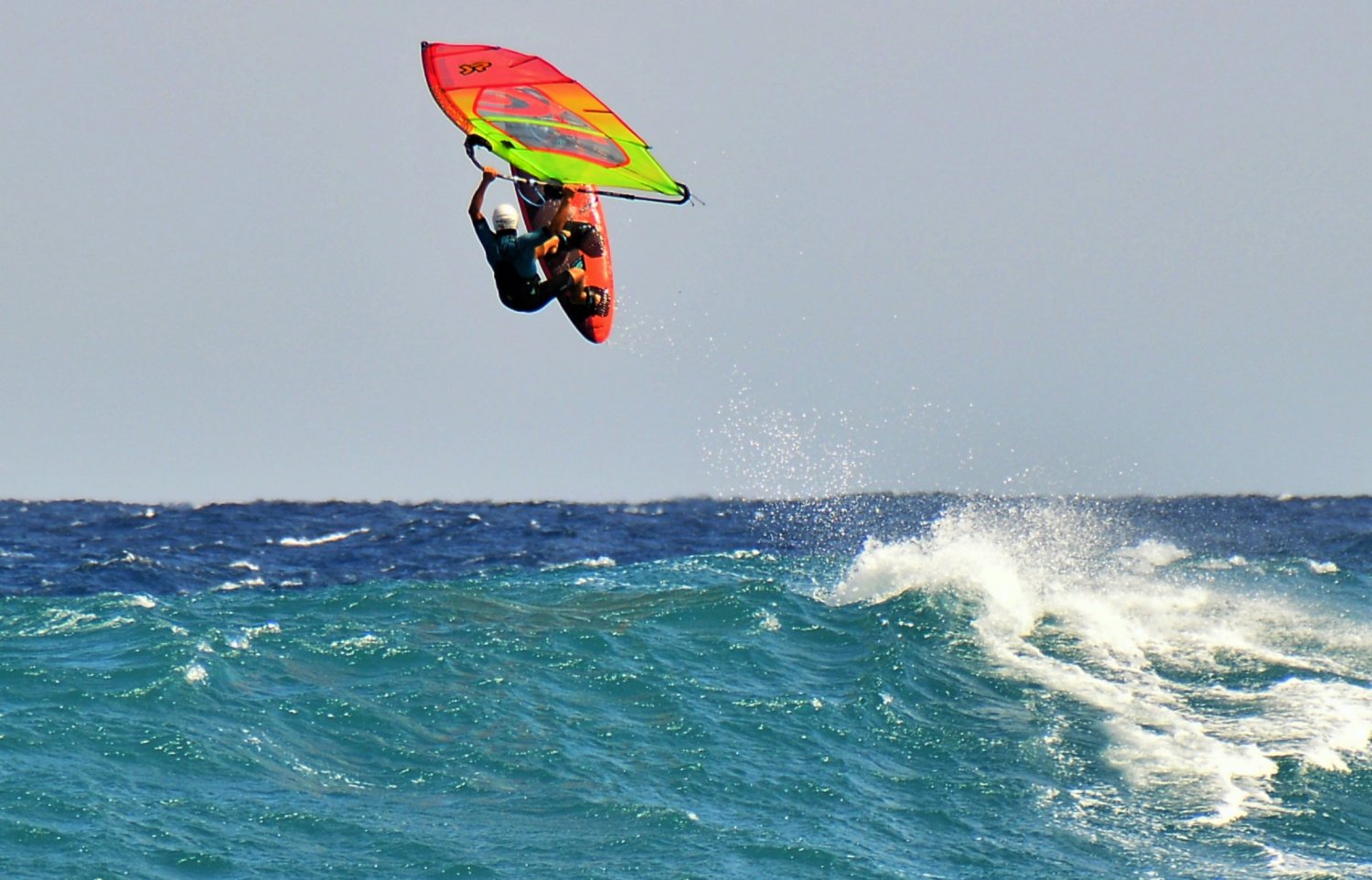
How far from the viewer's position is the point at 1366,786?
18922 millimetres

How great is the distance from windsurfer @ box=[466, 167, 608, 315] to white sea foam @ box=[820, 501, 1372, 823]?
33.9 feet

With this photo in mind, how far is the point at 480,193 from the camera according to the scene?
1593cm

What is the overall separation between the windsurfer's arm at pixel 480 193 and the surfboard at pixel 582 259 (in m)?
0.71

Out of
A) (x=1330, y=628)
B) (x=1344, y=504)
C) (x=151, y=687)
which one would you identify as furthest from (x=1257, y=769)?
(x=1344, y=504)

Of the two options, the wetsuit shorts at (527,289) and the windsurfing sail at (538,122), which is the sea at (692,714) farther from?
the windsurfing sail at (538,122)

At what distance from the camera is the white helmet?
53.1 ft

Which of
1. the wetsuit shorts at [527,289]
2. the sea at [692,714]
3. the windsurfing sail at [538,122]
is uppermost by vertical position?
the windsurfing sail at [538,122]

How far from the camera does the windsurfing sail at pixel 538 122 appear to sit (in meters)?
16.5

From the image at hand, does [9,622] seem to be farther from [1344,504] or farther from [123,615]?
[1344,504]

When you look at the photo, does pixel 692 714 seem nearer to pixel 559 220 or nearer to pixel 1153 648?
pixel 559 220

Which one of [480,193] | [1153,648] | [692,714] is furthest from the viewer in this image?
[1153,648]

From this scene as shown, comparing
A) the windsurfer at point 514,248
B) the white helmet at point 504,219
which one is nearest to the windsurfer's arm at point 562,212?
the windsurfer at point 514,248

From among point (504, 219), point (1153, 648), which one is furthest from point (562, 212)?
point (1153, 648)

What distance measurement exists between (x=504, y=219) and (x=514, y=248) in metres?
0.40
